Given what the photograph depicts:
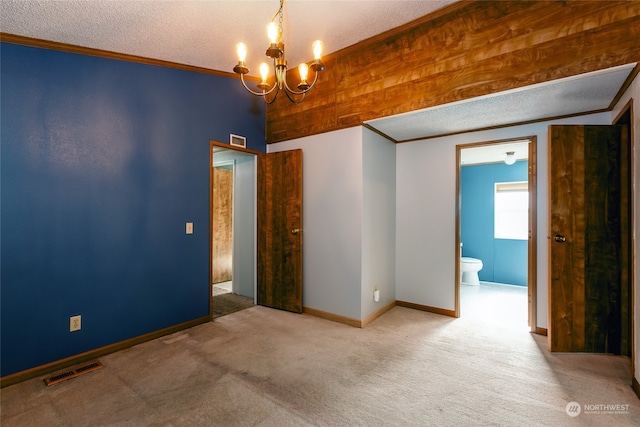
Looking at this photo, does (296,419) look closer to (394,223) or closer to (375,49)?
(394,223)

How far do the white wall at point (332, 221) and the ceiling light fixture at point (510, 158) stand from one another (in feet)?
10.1

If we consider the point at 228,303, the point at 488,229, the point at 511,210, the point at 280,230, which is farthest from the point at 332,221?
the point at 511,210

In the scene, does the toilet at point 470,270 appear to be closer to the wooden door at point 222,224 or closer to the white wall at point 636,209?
the white wall at point 636,209

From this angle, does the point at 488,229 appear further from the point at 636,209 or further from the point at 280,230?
the point at 280,230

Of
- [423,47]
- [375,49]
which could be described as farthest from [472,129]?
[375,49]

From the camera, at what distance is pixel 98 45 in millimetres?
2598

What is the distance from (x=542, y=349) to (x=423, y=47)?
3.12 metres

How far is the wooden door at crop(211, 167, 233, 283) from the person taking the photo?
5.52 meters

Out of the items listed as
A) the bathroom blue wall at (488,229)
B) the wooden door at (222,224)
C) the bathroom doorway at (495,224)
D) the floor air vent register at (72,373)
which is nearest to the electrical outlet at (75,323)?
the floor air vent register at (72,373)

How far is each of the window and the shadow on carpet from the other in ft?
15.5

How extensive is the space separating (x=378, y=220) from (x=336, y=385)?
6.61 feet

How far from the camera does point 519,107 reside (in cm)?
282

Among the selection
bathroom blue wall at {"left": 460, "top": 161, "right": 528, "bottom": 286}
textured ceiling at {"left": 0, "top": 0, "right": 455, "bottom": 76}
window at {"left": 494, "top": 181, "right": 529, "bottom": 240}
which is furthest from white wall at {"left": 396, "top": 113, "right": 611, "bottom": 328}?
window at {"left": 494, "top": 181, "right": 529, "bottom": 240}

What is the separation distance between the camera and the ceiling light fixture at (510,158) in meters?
4.82
